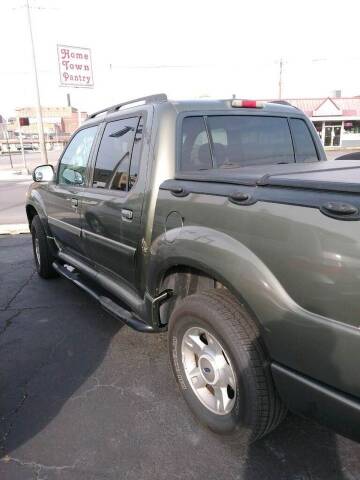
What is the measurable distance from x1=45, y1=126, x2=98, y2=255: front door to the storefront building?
3835 centimetres

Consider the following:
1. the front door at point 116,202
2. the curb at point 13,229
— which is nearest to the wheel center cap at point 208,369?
the front door at point 116,202

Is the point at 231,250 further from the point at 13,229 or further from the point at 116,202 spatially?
the point at 13,229

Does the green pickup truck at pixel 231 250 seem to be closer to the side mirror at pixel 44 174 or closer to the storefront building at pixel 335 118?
the side mirror at pixel 44 174

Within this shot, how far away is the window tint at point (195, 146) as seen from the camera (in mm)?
2642

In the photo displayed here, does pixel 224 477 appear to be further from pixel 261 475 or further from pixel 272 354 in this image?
pixel 272 354

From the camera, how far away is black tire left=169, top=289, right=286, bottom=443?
6.49 ft

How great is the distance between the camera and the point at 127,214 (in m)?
2.84

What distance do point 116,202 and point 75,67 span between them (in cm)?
1476

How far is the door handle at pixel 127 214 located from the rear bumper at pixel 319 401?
4.69 ft

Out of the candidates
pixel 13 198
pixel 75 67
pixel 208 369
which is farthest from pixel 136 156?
pixel 75 67

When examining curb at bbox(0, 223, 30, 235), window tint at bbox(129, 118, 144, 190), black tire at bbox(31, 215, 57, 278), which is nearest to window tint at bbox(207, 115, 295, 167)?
window tint at bbox(129, 118, 144, 190)

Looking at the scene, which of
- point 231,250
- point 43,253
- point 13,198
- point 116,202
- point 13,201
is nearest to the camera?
point 231,250

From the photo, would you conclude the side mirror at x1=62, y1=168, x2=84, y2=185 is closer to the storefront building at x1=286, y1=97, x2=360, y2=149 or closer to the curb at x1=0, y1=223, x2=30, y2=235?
the curb at x1=0, y1=223, x2=30, y2=235

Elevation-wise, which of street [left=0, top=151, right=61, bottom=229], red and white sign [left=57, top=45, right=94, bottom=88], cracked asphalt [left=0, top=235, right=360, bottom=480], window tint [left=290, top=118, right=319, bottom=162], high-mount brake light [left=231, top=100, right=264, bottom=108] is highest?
red and white sign [left=57, top=45, right=94, bottom=88]
